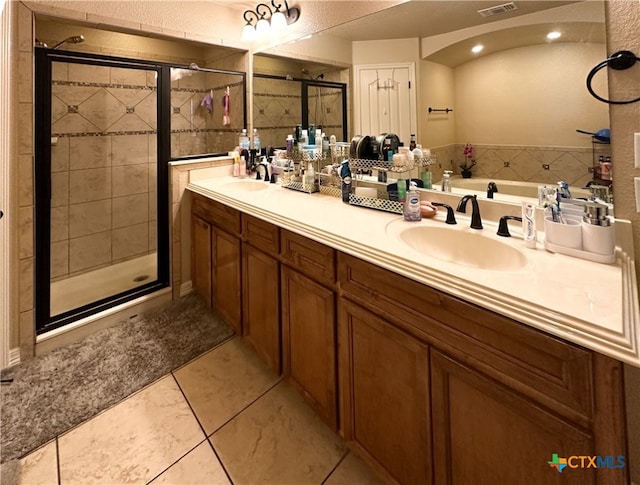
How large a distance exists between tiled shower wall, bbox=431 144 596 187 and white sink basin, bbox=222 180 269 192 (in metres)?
1.26

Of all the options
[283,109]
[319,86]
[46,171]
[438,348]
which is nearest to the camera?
[438,348]

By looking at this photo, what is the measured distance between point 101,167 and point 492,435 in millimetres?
3362

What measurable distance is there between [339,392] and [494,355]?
68 centimetres

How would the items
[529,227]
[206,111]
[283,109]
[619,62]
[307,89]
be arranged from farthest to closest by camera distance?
[206,111] < [283,109] < [307,89] < [529,227] < [619,62]

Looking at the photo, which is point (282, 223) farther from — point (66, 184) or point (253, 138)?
point (66, 184)

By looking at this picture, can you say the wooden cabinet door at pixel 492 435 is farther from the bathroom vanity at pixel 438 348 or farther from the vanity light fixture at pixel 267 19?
the vanity light fixture at pixel 267 19

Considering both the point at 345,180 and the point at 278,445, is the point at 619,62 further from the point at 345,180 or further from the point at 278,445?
the point at 278,445

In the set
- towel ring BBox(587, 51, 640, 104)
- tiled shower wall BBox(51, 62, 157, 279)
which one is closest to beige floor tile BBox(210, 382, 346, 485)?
towel ring BBox(587, 51, 640, 104)

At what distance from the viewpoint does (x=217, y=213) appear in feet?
6.99

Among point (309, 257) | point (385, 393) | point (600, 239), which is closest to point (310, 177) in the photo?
point (309, 257)

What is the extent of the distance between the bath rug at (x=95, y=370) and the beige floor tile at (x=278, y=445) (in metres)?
0.63

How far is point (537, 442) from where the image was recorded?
2.49 ft

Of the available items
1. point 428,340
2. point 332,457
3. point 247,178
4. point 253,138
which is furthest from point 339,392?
point 253,138

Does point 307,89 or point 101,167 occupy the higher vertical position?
point 307,89
